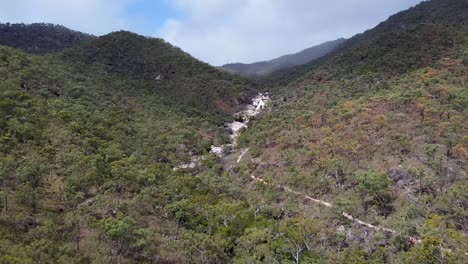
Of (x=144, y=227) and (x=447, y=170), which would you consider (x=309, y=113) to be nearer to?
(x=447, y=170)

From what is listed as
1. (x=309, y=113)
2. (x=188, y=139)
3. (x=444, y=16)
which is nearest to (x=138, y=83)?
(x=188, y=139)

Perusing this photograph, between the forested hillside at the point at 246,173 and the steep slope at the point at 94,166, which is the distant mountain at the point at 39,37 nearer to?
the steep slope at the point at 94,166

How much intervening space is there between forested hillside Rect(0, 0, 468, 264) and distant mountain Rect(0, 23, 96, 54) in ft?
188

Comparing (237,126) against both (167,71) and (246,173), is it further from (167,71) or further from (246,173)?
(246,173)

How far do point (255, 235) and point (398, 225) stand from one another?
15446 mm

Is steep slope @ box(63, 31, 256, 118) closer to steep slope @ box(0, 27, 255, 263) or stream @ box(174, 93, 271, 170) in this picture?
stream @ box(174, 93, 271, 170)

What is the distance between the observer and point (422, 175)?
5088 cm

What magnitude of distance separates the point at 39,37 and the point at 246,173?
131 metres

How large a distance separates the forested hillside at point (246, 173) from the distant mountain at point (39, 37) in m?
57.4

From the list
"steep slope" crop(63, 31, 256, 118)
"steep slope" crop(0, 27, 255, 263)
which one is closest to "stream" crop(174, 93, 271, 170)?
"steep slope" crop(0, 27, 255, 263)

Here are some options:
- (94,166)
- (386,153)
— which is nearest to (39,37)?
(94,166)

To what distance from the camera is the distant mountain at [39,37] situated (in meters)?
148

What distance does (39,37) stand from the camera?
6329 inches

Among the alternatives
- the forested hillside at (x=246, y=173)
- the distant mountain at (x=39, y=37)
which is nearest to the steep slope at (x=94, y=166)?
the forested hillside at (x=246, y=173)
